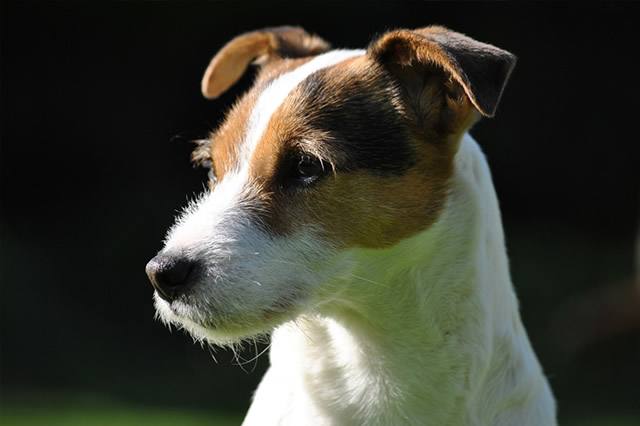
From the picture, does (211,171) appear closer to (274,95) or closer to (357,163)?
(274,95)

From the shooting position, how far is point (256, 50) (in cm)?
524

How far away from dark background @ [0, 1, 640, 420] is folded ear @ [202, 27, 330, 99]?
6455 millimetres

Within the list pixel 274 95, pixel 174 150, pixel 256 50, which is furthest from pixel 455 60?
pixel 174 150

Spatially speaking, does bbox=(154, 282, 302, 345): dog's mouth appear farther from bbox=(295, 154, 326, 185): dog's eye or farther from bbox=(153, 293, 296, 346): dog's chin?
bbox=(295, 154, 326, 185): dog's eye

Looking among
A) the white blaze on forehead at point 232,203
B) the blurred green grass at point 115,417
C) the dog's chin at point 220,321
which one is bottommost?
the blurred green grass at point 115,417

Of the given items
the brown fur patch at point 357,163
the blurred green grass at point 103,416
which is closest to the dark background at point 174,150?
the blurred green grass at point 103,416

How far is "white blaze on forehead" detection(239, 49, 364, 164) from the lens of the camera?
4.15 m

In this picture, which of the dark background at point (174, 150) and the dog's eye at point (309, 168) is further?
the dark background at point (174, 150)

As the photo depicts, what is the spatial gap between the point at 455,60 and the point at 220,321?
51.3 inches

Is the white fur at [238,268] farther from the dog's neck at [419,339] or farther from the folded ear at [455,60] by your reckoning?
the folded ear at [455,60]

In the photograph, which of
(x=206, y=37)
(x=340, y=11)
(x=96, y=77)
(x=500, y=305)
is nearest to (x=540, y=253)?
(x=340, y=11)

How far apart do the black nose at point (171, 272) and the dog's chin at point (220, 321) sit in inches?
3.2

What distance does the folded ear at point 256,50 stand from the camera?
5.10 m

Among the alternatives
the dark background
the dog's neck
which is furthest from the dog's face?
the dark background
